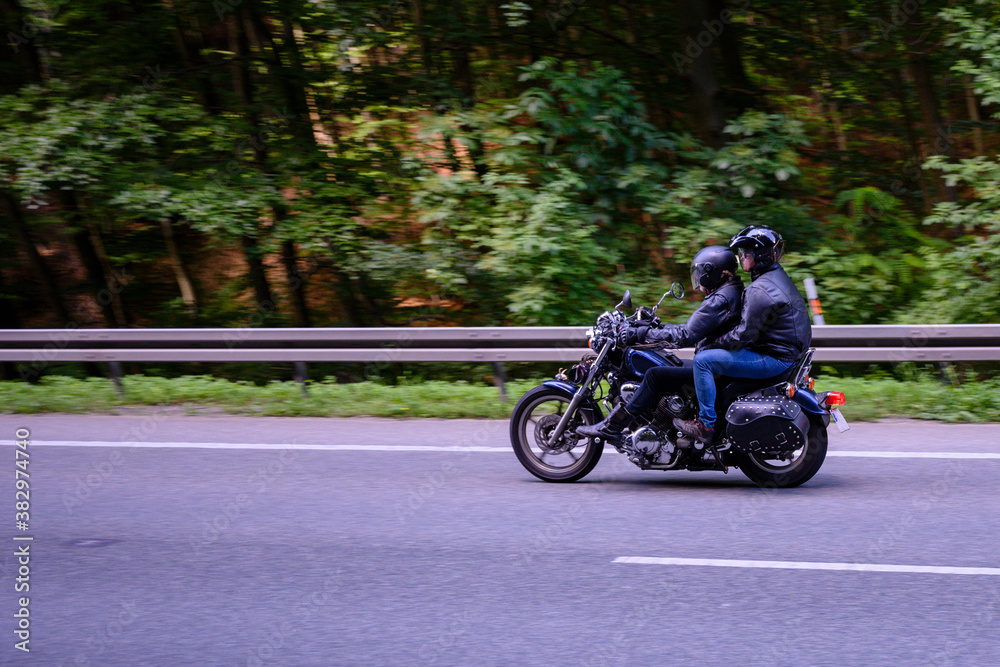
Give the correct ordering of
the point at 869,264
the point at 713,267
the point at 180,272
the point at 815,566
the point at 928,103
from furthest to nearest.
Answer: the point at 180,272
the point at 928,103
the point at 869,264
the point at 713,267
the point at 815,566

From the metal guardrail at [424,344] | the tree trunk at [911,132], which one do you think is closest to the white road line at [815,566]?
the metal guardrail at [424,344]

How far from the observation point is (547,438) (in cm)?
770

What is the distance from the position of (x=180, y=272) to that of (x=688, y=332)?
42.8 feet

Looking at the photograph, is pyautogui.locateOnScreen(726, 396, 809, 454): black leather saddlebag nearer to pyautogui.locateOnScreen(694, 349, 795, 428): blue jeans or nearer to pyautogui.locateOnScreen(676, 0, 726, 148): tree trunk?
pyautogui.locateOnScreen(694, 349, 795, 428): blue jeans

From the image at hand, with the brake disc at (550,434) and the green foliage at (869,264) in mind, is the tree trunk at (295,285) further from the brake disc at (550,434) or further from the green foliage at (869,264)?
the brake disc at (550,434)

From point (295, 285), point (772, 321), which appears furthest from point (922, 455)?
point (295, 285)

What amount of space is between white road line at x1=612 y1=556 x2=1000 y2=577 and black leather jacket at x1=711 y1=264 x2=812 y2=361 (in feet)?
6.39

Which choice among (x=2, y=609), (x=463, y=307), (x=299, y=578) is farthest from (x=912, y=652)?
(x=463, y=307)

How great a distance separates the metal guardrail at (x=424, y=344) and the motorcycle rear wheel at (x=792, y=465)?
3.31 metres

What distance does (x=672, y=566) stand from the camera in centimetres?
560

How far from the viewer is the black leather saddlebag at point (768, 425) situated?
23.0 ft

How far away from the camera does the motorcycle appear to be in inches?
278

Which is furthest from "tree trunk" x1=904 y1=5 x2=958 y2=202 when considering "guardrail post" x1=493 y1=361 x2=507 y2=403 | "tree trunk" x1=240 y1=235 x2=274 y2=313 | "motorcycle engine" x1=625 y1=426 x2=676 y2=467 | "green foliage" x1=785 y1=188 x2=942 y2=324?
"tree trunk" x1=240 y1=235 x2=274 y2=313

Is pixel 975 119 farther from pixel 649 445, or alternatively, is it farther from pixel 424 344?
pixel 649 445
